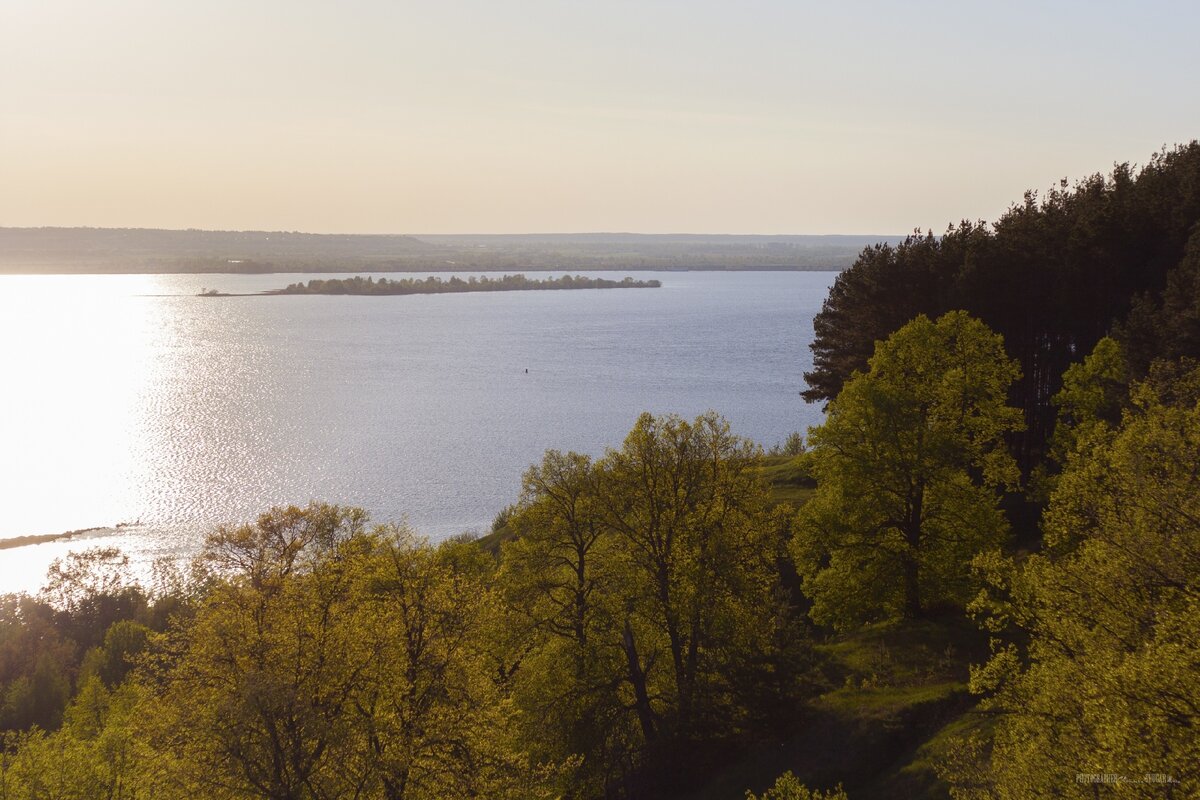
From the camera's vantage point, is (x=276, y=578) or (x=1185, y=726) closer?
(x=1185, y=726)

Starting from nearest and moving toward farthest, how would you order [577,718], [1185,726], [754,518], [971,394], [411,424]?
[1185,726], [577,718], [754,518], [971,394], [411,424]

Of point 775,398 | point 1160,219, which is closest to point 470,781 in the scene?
point 1160,219

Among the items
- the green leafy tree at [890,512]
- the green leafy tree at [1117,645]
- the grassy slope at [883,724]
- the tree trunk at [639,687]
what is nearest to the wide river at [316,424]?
the green leafy tree at [890,512]

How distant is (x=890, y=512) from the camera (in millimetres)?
40906

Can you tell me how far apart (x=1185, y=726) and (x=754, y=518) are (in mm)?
21861

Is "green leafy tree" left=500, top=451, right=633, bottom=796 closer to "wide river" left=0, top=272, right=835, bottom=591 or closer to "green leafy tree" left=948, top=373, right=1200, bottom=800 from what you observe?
"green leafy tree" left=948, top=373, right=1200, bottom=800

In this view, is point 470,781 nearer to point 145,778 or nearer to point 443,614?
point 443,614

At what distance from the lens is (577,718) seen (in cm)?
3406

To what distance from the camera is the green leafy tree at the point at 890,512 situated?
39531 millimetres

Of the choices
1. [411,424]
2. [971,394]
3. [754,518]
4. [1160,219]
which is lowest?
[411,424]

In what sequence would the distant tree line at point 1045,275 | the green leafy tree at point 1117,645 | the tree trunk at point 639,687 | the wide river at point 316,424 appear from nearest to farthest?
the green leafy tree at point 1117,645
the tree trunk at point 639,687
the distant tree line at point 1045,275
the wide river at point 316,424

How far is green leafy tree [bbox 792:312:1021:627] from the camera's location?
1556 inches

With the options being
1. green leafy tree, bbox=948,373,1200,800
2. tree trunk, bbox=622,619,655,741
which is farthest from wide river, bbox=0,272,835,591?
green leafy tree, bbox=948,373,1200,800

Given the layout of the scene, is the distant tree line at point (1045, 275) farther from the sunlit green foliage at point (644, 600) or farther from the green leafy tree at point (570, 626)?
the green leafy tree at point (570, 626)
